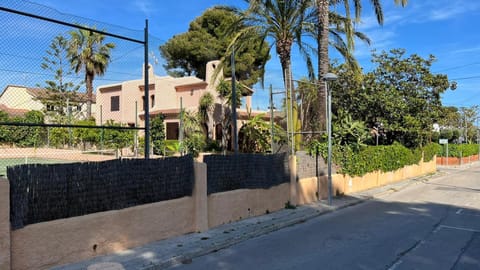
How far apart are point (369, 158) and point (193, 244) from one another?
12730 mm

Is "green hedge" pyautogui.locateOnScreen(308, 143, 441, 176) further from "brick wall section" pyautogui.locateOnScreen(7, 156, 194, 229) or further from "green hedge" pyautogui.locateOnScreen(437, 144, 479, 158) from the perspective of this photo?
"green hedge" pyautogui.locateOnScreen(437, 144, 479, 158)

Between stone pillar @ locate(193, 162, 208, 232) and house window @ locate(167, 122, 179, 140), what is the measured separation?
2517 centimetres

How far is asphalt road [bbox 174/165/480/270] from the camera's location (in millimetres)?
6734

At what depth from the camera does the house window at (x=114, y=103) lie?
119ft

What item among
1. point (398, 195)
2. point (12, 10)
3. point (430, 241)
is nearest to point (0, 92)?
point (12, 10)

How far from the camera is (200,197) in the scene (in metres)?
8.90

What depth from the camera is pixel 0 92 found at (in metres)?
6.77

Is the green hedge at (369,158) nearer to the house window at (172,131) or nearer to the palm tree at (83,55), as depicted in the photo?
the palm tree at (83,55)

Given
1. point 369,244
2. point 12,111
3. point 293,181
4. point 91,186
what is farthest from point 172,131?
point 369,244

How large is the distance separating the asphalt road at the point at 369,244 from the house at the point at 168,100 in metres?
18.9

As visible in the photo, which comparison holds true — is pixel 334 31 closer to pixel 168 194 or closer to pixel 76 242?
pixel 168 194

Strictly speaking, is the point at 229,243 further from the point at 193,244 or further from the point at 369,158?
the point at 369,158

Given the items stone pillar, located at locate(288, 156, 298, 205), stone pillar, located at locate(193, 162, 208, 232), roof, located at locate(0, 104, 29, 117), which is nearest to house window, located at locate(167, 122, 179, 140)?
stone pillar, located at locate(288, 156, 298, 205)

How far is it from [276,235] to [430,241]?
3326 mm
